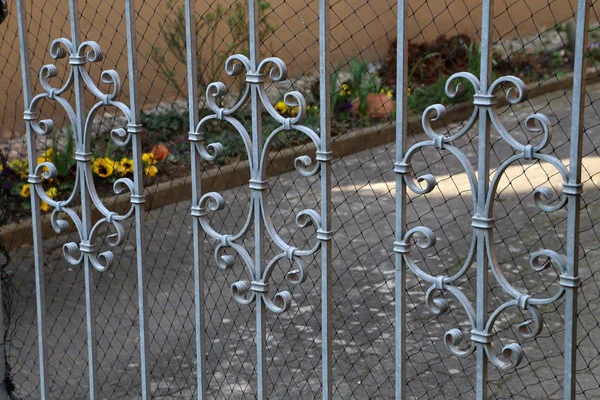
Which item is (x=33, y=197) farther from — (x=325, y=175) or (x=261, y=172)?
(x=325, y=175)

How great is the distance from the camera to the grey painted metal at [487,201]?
1.96 metres

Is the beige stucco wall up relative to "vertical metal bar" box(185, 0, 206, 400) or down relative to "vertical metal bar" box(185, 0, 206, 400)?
up

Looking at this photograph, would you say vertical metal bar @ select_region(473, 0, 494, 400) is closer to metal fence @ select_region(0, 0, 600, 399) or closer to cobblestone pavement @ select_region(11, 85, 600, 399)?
metal fence @ select_region(0, 0, 600, 399)

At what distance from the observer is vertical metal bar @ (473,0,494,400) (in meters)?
2.01

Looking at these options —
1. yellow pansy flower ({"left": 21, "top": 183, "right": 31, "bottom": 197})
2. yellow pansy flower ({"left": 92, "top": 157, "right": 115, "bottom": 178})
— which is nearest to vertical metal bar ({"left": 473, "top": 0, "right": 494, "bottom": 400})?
yellow pansy flower ({"left": 92, "top": 157, "right": 115, "bottom": 178})

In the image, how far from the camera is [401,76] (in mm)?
2160

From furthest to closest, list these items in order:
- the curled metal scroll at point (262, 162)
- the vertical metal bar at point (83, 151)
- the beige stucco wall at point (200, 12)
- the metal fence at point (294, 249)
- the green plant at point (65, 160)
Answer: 1. the beige stucco wall at point (200, 12)
2. the green plant at point (65, 160)
3. the vertical metal bar at point (83, 151)
4. the curled metal scroll at point (262, 162)
5. the metal fence at point (294, 249)

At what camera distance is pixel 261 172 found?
2.42 meters

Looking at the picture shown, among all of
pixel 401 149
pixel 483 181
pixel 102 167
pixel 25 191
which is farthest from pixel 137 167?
pixel 25 191

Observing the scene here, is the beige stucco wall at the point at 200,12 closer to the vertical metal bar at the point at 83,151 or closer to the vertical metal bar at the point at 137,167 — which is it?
the vertical metal bar at the point at 83,151

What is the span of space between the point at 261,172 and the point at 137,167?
1.52 feet

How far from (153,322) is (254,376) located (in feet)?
3.17

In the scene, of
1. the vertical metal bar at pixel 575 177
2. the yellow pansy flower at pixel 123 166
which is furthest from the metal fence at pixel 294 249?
the yellow pansy flower at pixel 123 166

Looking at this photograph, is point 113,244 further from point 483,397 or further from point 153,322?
point 153,322
